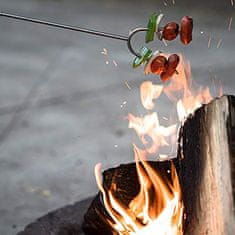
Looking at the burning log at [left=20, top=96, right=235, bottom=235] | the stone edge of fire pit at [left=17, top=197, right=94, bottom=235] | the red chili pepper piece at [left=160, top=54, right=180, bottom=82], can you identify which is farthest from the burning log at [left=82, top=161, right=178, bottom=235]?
the red chili pepper piece at [left=160, top=54, right=180, bottom=82]

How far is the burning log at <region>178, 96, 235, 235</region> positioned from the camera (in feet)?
4.66

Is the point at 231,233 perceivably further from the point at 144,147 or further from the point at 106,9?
the point at 106,9

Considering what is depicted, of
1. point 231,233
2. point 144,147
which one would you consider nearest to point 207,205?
point 231,233

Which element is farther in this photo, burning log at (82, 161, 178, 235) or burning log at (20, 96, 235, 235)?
burning log at (82, 161, 178, 235)

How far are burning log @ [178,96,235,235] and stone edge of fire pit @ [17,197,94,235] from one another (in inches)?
17.1

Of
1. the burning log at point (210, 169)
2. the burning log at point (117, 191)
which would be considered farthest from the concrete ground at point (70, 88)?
the burning log at point (210, 169)

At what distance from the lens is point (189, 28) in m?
1.46

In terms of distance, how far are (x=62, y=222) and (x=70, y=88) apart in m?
1.09

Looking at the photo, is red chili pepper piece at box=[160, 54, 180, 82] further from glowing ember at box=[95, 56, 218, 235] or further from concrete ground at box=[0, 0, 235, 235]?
concrete ground at box=[0, 0, 235, 235]

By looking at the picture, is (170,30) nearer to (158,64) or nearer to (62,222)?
(158,64)

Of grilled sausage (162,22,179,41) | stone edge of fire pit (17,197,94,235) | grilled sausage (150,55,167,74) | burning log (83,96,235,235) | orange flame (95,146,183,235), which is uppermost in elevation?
grilled sausage (162,22,179,41)

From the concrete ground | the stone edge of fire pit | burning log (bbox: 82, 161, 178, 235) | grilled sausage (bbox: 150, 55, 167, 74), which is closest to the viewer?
grilled sausage (bbox: 150, 55, 167, 74)

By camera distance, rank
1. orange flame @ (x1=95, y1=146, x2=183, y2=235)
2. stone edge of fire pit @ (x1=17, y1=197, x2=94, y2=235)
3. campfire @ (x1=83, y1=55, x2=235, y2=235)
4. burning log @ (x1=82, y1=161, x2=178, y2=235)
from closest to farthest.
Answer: campfire @ (x1=83, y1=55, x2=235, y2=235)
orange flame @ (x1=95, y1=146, x2=183, y2=235)
burning log @ (x1=82, y1=161, x2=178, y2=235)
stone edge of fire pit @ (x1=17, y1=197, x2=94, y2=235)

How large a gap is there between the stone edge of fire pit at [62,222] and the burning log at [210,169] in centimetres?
44
